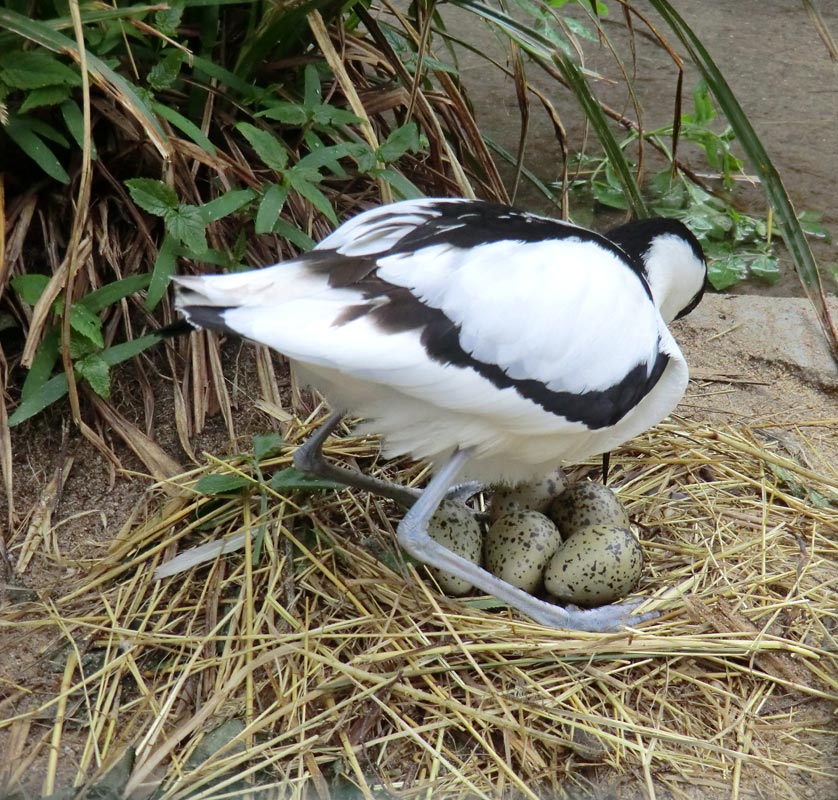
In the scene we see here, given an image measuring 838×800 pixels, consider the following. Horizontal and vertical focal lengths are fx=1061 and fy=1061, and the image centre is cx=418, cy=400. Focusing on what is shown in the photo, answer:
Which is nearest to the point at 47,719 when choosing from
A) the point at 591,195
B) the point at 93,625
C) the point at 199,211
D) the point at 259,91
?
the point at 93,625

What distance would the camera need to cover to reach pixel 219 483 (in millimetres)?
2803

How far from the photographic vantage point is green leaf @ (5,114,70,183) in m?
2.90

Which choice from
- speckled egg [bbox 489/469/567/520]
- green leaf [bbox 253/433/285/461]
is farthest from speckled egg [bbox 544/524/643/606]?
green leaf [bbox 253/433/285/461]

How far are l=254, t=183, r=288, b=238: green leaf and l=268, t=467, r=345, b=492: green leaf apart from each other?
26.3 inches

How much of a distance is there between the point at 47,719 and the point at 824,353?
2.80 meters

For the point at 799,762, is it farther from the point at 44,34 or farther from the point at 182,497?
the point at 44,34

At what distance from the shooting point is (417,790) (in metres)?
2.25

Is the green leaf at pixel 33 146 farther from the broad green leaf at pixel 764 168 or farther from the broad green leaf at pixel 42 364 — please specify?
the broad green leaf at pixel 764 168

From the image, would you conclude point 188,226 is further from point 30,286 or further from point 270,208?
point 30,286

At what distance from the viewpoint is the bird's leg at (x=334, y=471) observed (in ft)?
9.37

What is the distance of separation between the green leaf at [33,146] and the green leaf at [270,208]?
1.75 feet

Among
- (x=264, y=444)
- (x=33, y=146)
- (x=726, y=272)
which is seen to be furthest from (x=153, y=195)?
(x=726, y=272)

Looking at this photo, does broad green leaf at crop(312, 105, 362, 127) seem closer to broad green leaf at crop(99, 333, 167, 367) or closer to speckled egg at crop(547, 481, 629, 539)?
broad green leaf at crop(99, 333, 167, 367)

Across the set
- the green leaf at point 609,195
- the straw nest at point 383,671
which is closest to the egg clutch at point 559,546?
the straw nest at point 383,671
